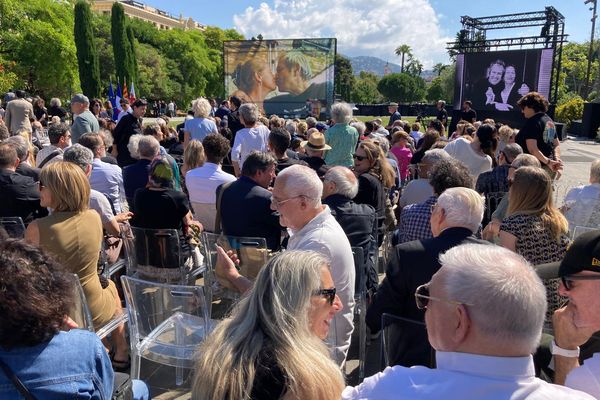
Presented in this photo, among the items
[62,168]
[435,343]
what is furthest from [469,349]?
[62,168]

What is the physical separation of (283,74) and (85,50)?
18264mm

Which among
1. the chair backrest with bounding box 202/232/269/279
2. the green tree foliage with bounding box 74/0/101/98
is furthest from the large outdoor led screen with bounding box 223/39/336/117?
the chair backrest with bounding box 202/232/269/279

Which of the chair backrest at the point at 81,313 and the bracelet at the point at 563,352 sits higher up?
the bracelet at the point at 563,352

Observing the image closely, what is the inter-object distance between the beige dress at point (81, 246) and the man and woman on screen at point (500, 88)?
23.4 meters

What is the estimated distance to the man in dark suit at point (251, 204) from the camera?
150 inches

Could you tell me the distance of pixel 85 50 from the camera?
36094 mm

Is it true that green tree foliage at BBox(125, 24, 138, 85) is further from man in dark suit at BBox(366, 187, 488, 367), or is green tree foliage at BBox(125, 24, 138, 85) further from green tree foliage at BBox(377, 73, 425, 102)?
green tree foliage at BBox(377, 73, 425, 102)

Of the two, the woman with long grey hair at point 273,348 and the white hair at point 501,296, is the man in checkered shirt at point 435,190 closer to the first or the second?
the woman with long grey hair at point 273,348

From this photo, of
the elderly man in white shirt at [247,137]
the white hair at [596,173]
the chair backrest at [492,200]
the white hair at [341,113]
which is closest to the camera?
the white hair at [596,173]

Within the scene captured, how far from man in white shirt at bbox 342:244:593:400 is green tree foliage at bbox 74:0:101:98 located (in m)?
39.4

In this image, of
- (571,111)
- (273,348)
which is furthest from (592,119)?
(273,348)

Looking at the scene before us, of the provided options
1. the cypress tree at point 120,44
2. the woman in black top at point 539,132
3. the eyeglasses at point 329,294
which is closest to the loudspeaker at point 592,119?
the woman in black top at point 539,132

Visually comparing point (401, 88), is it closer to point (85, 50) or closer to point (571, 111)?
point (571, 111)

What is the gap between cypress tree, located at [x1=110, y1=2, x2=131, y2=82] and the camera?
40.4 metres
